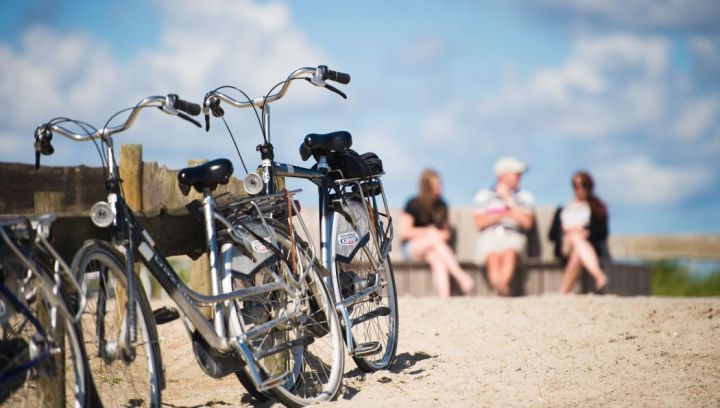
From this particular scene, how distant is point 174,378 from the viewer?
6766 millimetres

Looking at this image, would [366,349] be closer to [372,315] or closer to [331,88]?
[372,315]

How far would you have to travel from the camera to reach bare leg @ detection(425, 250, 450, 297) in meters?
12.7

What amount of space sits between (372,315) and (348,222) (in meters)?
0.59

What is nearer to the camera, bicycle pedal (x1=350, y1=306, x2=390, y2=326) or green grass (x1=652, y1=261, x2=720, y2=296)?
bicycle pedal (x1=350, y1=306, x2=390, y2=326)

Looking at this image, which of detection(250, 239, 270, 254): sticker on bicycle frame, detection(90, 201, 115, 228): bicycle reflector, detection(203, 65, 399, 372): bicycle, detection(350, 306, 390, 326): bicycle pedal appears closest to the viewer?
detection(90, 201, 115, 228): bicycle reflector

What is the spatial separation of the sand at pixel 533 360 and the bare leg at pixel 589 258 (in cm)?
316

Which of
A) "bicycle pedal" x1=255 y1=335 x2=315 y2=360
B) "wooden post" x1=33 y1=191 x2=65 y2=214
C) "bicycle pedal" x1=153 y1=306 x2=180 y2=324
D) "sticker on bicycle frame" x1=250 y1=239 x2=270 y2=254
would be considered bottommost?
"bicycle pedal" x1=255 y1=335 x2=315 y2=360

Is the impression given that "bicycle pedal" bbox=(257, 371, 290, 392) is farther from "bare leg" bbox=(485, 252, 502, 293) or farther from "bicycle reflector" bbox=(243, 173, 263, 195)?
"bare leg" bbox=(485, 252, 502, 293)

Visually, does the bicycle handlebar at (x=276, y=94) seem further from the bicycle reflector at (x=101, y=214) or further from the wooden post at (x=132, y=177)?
the wooden post at (x=132, y=177)

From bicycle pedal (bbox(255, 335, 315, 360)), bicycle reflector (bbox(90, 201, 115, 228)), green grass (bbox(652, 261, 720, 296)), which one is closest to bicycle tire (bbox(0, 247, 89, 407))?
bicycle reflector (bbox(90, 201, 115, 228))

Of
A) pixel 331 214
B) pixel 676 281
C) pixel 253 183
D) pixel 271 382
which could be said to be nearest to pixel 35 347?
pixel 271 382

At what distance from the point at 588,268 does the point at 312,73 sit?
7.48m

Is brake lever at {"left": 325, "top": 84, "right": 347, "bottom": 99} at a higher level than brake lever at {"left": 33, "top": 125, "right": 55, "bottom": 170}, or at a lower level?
higher

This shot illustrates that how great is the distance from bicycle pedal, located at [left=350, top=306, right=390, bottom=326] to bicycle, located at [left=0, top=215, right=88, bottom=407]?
2.01 meters
